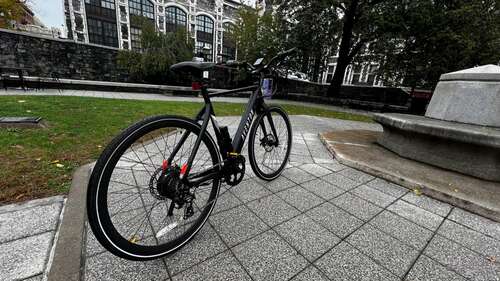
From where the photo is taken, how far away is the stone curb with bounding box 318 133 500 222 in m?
2.08

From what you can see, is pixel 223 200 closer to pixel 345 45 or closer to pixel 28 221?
pixel 28 221

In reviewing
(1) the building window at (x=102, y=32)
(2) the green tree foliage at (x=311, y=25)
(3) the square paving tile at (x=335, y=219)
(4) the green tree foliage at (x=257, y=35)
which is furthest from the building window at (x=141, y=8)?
(3) the square paving tile at (x=335, y=219)

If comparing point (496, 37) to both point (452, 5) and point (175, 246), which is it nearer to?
point (452, 5)

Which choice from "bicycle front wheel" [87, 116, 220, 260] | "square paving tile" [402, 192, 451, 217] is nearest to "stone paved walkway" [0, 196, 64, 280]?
"bicycle front wheel" [87, 116, 220, 260]

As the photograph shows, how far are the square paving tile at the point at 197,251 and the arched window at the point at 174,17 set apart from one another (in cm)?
3681

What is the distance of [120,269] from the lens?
1.27m

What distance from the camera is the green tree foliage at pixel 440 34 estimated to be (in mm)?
8750

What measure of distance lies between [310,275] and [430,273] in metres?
0.80

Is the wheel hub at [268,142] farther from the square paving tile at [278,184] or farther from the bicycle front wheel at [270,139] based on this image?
the square paving tile at [278,184]

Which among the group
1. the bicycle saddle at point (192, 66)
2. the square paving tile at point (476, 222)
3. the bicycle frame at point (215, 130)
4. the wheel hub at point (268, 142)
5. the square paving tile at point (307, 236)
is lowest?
the square paving tile at point (307, 236)

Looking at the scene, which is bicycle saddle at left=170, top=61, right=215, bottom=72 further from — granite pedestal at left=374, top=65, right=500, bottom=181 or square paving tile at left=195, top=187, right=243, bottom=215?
granite pedestal at left=374, top=65, right=500, bottom=181

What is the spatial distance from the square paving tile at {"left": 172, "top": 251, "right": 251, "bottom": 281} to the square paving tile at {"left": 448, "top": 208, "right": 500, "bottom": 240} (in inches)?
82.3

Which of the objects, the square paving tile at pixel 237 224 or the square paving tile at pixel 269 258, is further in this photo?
the square paving tile at pixel 237 224

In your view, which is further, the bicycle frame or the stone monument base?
the stone monument base
